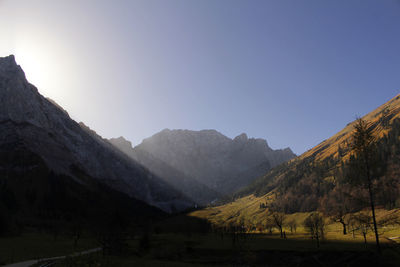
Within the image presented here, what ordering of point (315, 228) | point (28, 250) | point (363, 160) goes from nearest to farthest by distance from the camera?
1. point (363, 160)
2. point (28, 250)
3. point (315, 228)

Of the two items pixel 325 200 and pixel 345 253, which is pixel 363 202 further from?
pixel 325 200

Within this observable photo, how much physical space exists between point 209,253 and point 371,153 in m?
55.4

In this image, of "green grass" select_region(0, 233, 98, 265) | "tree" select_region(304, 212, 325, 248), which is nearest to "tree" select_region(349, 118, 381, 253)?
"green grass" select_region(0, 233, 98, 265)

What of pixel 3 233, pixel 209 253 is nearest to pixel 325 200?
pixel 209 253

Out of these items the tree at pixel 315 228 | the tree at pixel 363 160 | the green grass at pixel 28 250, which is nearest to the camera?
the tree at pixel 363 160

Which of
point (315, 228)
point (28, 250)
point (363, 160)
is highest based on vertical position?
point (363, 160)

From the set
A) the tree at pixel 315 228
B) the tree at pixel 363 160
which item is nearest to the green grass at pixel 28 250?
the tree at pixel 363 160

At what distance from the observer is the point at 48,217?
179m

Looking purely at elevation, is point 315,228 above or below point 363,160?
below

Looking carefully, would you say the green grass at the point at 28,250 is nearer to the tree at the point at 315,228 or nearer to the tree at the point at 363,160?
the tree at the point at 363,160

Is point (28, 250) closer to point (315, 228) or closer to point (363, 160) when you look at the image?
point (363, 160)

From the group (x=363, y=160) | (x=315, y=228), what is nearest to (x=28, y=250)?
(x=363, y=160)

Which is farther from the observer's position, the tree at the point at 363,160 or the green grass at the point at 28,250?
the green grass at the point at 28,250

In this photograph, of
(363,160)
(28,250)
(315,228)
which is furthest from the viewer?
(315,228)
